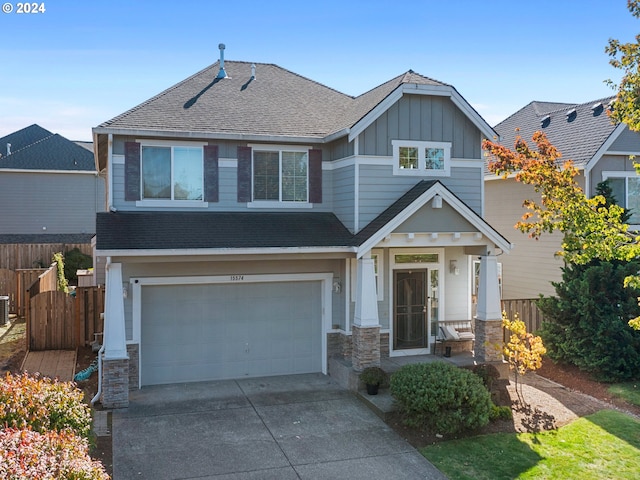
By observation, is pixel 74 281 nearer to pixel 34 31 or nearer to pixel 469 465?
pixel 34 31

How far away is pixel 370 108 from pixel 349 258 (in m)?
3.51

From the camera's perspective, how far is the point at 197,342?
13.3m

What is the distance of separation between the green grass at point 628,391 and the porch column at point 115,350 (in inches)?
405

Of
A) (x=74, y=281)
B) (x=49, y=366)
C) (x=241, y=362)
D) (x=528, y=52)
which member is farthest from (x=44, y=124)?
(x=528, y=52)

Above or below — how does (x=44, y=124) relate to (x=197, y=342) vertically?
above

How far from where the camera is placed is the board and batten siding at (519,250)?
1850 centimetres

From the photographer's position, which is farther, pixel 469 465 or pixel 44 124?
pixel 44 124

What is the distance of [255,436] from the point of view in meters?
10.1

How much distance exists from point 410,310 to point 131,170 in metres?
7.33

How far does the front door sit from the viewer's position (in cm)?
1434

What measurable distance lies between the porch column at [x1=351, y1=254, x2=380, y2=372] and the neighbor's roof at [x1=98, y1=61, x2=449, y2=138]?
3.45m

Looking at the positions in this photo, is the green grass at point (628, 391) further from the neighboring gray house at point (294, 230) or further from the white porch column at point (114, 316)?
the white porch column at point (114, 316)

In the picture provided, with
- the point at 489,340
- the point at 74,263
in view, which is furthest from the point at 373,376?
the point at 74,263

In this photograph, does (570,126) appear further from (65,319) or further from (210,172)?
(65,319)
